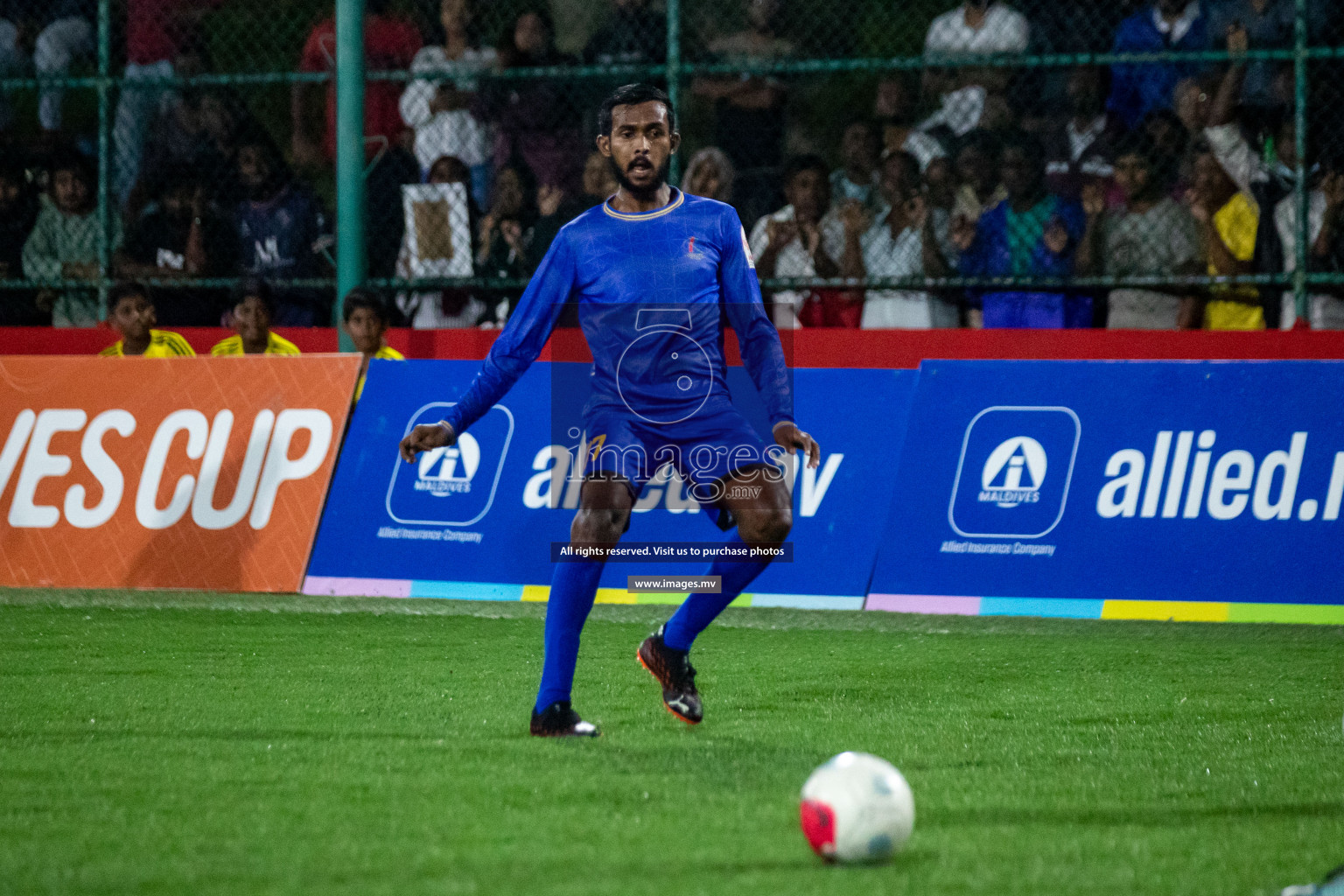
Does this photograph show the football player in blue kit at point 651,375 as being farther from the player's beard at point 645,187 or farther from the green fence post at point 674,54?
the green fence post at point 674,54

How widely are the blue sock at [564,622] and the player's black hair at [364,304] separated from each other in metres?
4.70

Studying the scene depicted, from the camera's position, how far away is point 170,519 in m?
8.98

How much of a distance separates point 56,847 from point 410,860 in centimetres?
83

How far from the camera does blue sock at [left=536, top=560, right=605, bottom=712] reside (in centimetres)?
523

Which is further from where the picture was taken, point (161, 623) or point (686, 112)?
point (686, 112)

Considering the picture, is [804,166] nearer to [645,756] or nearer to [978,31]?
[978,31]

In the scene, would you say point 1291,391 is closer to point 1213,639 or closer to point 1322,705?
point 1213,639

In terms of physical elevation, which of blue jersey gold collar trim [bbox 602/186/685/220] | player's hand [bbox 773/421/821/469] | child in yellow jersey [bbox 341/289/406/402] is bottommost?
child in yellow jersey [bbox 341/289/406/402]

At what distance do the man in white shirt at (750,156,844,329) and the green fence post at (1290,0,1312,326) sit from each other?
2.49 meters

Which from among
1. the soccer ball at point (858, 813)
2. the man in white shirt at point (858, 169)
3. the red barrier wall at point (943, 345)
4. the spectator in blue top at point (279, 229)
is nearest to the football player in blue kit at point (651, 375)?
the soccer ball at point (858, 813)

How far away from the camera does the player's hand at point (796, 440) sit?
5.21m

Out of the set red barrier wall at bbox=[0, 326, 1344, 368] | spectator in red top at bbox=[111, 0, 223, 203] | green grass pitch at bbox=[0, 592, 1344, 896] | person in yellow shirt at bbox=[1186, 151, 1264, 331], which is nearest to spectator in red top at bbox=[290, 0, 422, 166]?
spectator in red top at bbox=[111, 0, 223, 203]

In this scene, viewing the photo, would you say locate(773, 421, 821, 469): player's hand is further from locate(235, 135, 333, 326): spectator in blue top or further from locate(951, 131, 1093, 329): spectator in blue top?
locate(235, 135, 333, 326): spectator in blue top

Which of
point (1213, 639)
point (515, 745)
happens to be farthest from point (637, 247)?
point (1213, 639)
